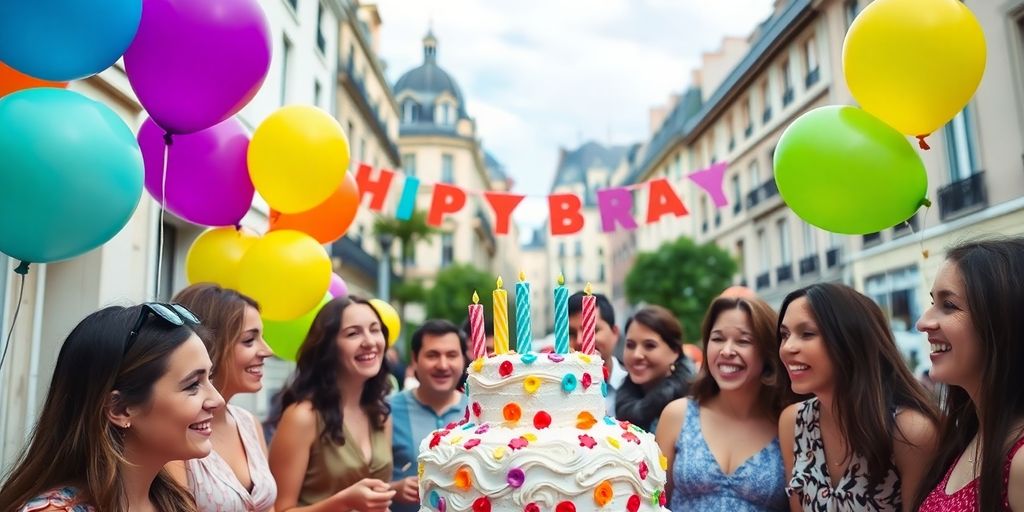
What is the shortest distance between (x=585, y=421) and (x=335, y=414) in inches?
55.6

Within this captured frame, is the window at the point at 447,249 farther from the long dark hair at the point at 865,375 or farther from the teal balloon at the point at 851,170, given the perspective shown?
the long dark hair at the point at 865,375

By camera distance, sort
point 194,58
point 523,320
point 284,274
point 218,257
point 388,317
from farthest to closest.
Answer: point 388,317, point 218,257, point 284,274, point 194,58, point 523,320

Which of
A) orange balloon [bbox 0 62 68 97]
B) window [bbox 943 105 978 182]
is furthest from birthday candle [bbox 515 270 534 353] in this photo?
window [bbox 943 105 978 182]

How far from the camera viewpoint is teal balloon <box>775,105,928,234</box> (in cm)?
341

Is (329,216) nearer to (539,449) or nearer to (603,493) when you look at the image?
(539,449)

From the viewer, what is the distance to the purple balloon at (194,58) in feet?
10.3

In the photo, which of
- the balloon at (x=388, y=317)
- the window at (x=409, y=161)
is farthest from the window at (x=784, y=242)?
the window at (x=409, y=161)

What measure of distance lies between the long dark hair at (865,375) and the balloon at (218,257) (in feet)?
9.98

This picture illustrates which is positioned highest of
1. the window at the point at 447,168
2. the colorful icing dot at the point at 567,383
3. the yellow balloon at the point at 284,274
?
the window at the point at 447,168

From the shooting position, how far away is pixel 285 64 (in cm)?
1193

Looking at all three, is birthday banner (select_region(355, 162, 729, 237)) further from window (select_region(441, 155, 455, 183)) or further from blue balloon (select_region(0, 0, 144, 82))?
window (select_region(441, 155, 455, 183))

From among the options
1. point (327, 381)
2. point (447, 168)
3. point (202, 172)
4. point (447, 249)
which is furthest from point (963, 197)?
point (447, 168)

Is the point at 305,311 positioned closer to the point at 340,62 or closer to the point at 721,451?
the point at 721,451

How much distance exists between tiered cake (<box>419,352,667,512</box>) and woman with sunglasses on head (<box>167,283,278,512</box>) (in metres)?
0.75
